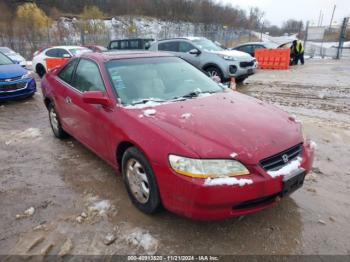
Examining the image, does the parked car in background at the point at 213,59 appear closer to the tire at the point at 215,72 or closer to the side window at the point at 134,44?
the tire at the point at 215,72

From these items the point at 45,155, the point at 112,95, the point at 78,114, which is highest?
the point at 112,95

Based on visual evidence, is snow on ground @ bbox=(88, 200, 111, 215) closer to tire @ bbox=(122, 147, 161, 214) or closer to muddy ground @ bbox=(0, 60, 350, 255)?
muddy ground @ bbox=(0, 60, 350, 255)

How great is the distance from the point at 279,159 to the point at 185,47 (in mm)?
9207

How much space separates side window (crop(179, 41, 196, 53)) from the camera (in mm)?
10984

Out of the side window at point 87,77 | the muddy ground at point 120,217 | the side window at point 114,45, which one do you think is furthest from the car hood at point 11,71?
the side window at point 114,45

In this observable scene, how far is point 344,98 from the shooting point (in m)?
8.73

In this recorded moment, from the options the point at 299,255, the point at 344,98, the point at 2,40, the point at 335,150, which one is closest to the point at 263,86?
the point at 344,98

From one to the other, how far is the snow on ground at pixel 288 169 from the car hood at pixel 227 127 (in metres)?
0.15

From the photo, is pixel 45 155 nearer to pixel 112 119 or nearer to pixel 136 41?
pixel 112 119

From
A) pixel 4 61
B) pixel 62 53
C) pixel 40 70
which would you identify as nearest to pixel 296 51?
pixel 62 53

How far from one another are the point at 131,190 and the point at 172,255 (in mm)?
867

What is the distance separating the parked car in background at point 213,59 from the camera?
1009 cm

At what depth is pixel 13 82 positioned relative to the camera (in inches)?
320

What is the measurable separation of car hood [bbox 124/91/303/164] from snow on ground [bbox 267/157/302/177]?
15 centimetres
